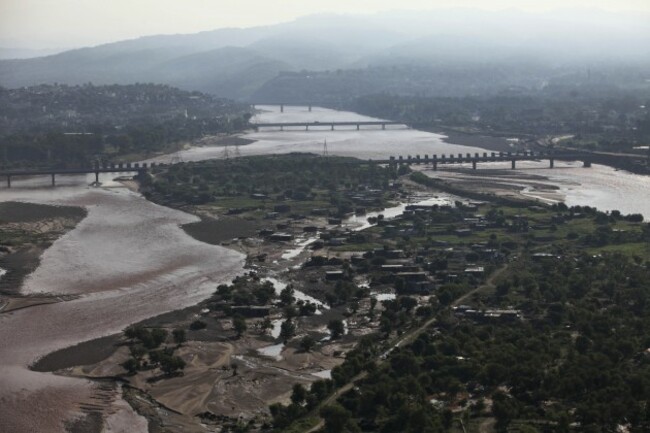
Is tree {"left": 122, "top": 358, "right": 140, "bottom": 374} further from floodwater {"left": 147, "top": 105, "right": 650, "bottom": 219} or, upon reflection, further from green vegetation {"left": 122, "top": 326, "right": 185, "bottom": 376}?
floodwater {"left": 147, "top": 105, "right": 650, "bottom": 219}

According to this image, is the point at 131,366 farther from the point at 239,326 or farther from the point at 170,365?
the point at 239,326

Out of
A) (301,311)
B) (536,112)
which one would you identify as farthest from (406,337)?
(536,112)

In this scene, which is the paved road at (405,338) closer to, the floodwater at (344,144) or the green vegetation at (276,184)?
the green vegetation at (276,184)

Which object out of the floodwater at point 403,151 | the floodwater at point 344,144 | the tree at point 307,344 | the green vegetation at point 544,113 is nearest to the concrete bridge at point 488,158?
the floodwater at point 403,151

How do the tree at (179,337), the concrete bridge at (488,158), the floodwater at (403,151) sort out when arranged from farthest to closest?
the concrete bridge at (488,158), the floodwater at (403,151), the tree at (179,337)

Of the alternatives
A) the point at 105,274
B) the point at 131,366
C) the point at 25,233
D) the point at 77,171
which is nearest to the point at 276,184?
the point at 77,171

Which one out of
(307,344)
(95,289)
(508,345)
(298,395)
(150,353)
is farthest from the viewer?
(95,289)

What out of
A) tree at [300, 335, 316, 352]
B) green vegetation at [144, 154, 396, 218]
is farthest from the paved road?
green vegetation at [144, 154, 396, 218]
